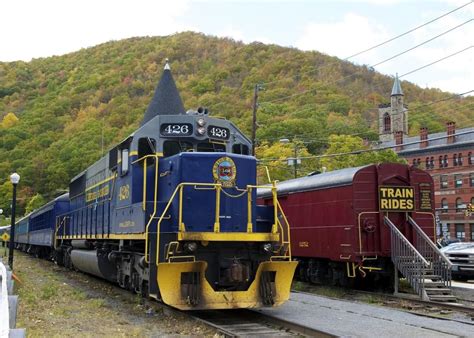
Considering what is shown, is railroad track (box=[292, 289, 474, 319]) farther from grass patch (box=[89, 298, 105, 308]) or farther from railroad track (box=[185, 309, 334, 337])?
grass patch (box=[89, 298, 105, 308])

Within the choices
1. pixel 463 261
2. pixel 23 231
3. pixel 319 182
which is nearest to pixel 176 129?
pixel 319 182

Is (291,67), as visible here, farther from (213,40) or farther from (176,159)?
(176,159)

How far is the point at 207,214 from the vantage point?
9797mm

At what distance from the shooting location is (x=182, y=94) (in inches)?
3617

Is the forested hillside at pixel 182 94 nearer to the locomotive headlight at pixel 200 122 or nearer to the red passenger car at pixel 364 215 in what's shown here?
the red passenger car at pixel 364 215

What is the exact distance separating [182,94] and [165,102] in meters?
78.8

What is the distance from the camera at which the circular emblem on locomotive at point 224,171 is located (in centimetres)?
984

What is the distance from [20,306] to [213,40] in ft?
435

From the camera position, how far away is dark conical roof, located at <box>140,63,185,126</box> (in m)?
14.2

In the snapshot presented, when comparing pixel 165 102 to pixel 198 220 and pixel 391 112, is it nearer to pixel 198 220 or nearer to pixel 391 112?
pixel 198 220

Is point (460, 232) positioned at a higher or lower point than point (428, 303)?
higher

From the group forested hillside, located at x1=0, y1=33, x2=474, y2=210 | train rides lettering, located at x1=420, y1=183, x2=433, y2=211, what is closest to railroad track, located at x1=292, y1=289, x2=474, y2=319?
train rides lettering, located at x1=420, y1=183, x2=433, y2=211

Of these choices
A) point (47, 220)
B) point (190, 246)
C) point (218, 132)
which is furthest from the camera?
point (47, 220)

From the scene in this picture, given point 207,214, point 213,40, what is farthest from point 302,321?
point 213,40
